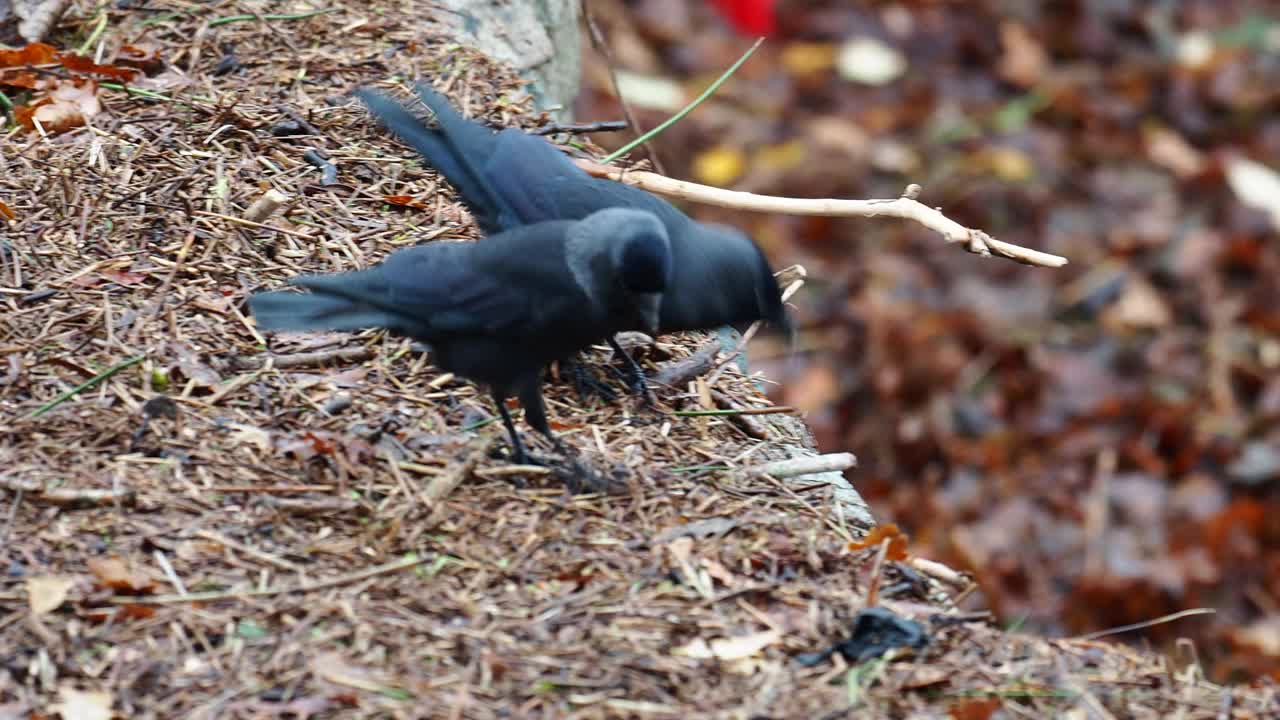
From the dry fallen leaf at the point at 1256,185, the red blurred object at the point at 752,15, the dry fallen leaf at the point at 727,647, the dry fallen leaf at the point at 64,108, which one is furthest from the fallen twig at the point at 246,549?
the red blurred object at the point at 752,15

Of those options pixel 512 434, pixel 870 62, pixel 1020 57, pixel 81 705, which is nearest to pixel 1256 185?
pixel 1020 57

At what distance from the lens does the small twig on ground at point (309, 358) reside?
13.3 ft

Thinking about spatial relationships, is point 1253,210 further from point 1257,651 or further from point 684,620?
point 684,620

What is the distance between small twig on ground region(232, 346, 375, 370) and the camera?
406 cm

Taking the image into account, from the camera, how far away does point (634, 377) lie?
4426 mm

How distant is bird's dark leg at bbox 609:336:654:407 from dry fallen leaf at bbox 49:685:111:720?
185cm

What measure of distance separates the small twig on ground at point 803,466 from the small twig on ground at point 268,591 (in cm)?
109

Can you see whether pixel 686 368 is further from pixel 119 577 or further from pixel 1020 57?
pixel 1020 57

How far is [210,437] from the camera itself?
12.3 ft

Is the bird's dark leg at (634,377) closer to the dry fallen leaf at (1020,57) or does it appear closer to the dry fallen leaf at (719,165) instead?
the dry fallen leaf at (719,165)

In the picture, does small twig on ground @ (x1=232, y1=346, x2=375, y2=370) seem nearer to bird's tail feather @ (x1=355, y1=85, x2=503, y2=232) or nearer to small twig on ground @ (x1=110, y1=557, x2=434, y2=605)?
bird's tail feather @ (x1=355, y1=85, x2=503, y2=232)

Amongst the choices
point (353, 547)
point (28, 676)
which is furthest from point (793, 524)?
point (28, 676)

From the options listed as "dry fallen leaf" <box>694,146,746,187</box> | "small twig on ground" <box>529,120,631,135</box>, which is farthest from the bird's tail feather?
"dry fallen leaf" <box>694,146,746,187</box>

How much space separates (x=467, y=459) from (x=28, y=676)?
3.95 ft
